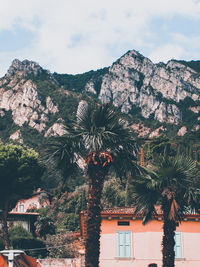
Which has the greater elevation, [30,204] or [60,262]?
[30,204]

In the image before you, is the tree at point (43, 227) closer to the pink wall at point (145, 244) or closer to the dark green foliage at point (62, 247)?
the dark green foliage at point (62, 247)

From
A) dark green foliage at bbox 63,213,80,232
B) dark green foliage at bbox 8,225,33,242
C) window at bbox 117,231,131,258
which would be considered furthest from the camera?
dark green foliage at bbox 63,213,80,232

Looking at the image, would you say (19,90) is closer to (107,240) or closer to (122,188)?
(122,188)

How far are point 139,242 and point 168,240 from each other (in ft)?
25.4

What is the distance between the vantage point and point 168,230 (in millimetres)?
19734

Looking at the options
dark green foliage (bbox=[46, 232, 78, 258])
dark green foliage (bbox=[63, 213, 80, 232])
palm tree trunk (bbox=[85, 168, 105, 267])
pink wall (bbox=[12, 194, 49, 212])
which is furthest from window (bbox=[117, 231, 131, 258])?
pink wall (bbox=[12, 194, 49, 212])

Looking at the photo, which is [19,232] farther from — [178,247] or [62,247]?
[178,247]

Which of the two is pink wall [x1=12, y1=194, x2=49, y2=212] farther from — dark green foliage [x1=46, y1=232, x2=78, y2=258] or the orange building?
the orange building

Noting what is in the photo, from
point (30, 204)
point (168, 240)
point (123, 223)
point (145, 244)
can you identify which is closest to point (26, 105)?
point (30, 204)

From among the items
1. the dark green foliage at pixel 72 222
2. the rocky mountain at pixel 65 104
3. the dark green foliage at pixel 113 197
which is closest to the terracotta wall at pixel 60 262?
the dark green foliage at pixel 113 197

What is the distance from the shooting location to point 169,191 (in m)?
20.0

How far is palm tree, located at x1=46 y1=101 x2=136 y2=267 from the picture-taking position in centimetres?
1862

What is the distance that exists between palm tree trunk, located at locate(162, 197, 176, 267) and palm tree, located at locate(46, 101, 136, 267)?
2.72 m

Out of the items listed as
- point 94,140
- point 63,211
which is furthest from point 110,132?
point 63,211
